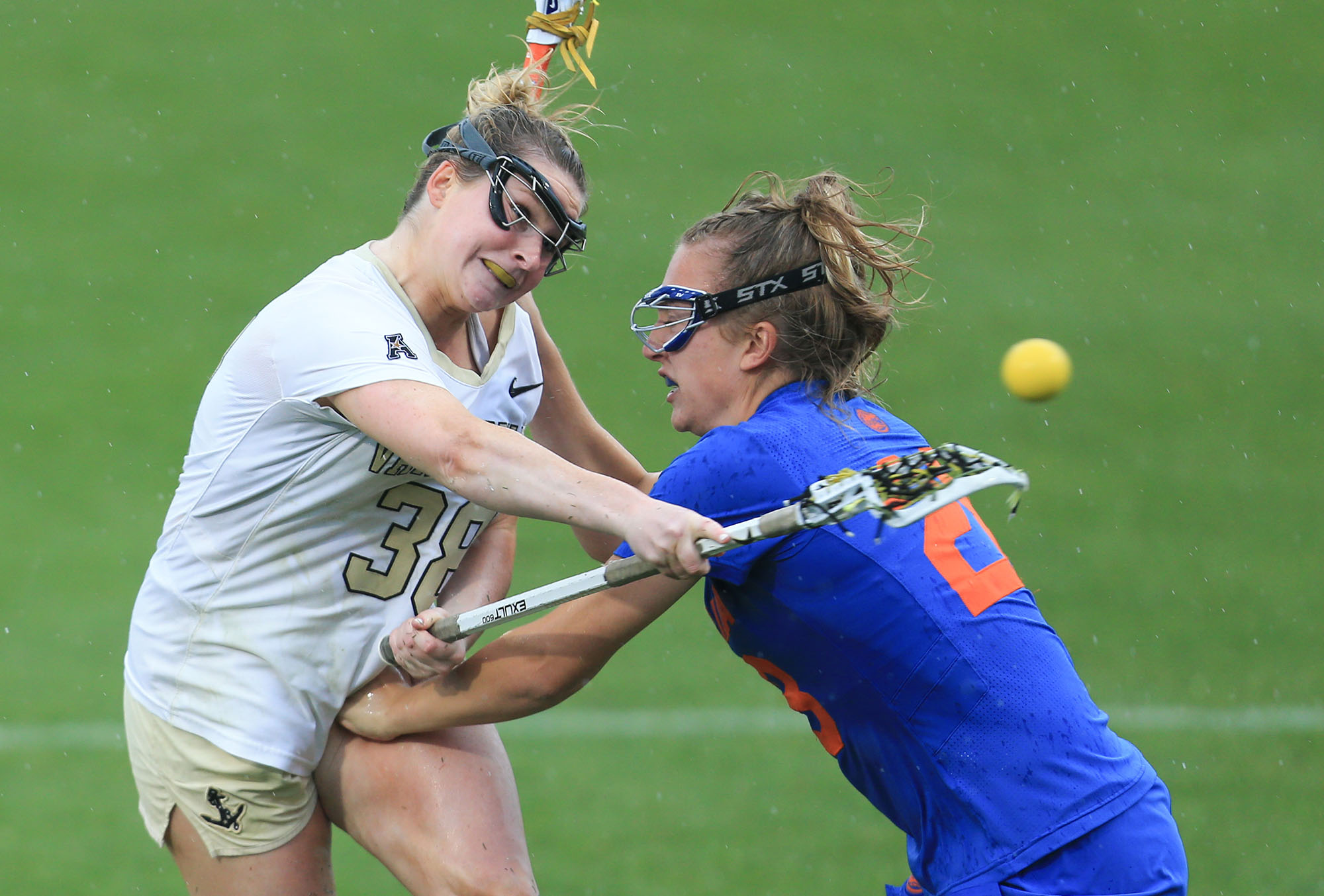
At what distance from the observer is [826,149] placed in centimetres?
1361

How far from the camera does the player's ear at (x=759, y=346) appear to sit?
3.55 metres

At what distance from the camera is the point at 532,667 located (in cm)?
369

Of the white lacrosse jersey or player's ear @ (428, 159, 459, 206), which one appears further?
player's ear @ (428, 159, 459, 206)

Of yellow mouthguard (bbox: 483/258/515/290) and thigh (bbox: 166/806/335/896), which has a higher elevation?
yellow mouthguard (bbox: 483/258/515/290)

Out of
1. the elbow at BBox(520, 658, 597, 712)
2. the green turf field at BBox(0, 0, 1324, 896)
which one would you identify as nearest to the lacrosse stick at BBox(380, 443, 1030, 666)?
the elbow at BBox(520, 658, 597, 712)

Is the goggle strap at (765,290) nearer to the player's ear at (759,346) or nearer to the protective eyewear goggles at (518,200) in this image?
the player's ear at (759,346)

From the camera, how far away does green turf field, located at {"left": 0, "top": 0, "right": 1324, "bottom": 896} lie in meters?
7.11

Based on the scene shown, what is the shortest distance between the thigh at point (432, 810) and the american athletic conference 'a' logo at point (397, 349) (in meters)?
1.13

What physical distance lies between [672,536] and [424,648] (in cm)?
98

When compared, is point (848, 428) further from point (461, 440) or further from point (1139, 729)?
point (1139, 729)

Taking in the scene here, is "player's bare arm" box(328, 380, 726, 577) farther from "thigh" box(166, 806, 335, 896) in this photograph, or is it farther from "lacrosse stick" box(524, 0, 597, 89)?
"lacrosse stick" box(524, 0, 597, 89)

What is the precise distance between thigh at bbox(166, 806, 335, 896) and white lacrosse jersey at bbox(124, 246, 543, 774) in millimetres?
262

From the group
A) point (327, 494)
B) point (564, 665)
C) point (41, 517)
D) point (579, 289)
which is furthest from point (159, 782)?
point (579, 289)

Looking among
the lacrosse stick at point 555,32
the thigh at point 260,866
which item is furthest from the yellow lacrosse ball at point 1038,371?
the thigh at point 260,866
